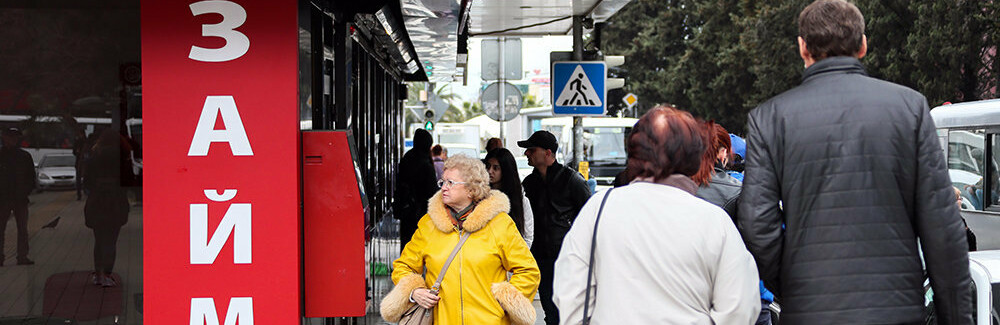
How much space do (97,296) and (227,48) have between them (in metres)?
1.65

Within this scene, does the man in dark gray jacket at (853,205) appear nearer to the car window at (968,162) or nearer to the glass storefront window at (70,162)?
the glass storefront window at (70,162)

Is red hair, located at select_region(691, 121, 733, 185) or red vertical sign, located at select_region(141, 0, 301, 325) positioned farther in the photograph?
red vertical sign, located at select_region(141, 0, 301, 325)

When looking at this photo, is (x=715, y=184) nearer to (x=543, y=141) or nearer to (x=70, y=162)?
(x=70, y=162)

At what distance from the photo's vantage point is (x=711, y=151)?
4.70 metres

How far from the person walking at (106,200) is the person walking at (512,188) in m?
2.30

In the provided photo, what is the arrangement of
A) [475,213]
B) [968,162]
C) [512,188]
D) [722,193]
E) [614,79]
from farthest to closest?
[614,79]
[968,162]
[512,188]
[475,213]
[722,193]

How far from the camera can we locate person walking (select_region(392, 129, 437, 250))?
34.7 ft

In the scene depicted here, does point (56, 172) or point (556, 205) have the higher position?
point (56, 172)

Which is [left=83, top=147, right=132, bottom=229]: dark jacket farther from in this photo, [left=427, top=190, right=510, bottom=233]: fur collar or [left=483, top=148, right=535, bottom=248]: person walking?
[left=483, top=148, right=535, bottom=248]: person walking

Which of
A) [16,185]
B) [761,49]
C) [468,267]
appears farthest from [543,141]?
[761,49]

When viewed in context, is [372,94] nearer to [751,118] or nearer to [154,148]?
[154,148]

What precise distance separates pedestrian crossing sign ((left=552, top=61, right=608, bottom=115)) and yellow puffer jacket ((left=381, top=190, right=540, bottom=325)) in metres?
7.72

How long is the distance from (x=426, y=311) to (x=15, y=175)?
2216 millimetres

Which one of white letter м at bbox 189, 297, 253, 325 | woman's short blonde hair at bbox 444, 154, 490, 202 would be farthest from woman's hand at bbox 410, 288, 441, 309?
white letter м at bbox 189, 297, 253, 325
